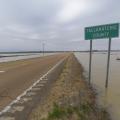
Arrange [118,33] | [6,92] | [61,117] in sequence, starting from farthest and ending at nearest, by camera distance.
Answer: [118,33]
[6,92]
[61,117]

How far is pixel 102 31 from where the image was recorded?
14211 mm

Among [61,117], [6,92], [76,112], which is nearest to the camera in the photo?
[61,117]

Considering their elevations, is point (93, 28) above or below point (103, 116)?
above

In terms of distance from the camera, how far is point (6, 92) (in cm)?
1173

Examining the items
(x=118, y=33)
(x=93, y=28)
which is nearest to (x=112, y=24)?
(x=118, y=33)

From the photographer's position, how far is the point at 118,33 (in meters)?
13.3

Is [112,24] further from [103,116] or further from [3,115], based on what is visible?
[3,115]

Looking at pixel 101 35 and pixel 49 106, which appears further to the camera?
pixel 101 35

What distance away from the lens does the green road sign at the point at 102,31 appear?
13.5 metres

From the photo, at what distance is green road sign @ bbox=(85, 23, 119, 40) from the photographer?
13511 mm

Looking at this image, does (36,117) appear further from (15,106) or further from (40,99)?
(40,99)

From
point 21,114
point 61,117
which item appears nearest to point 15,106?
point 21,114

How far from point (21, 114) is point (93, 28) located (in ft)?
27.3

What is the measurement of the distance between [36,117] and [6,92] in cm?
450
